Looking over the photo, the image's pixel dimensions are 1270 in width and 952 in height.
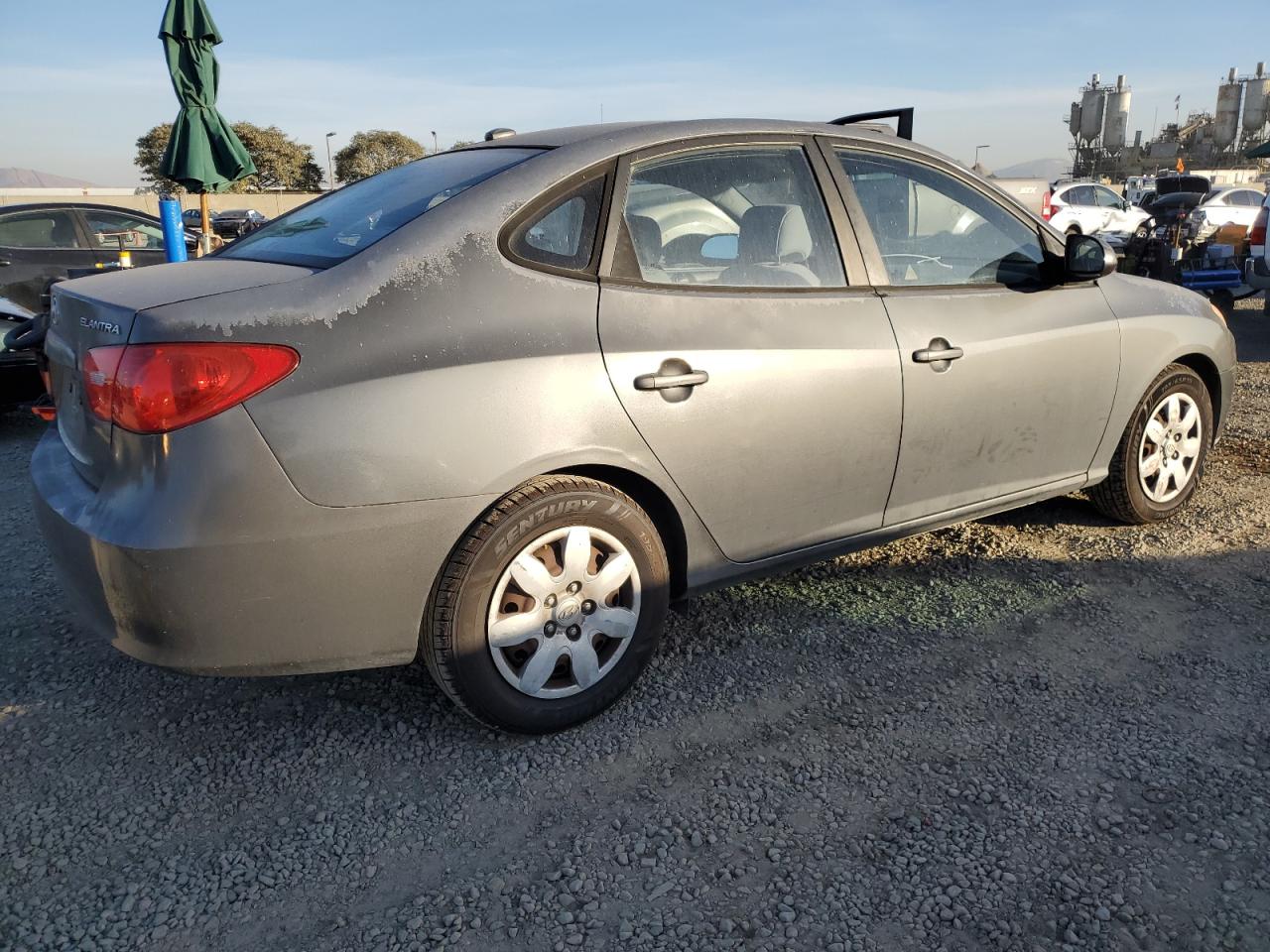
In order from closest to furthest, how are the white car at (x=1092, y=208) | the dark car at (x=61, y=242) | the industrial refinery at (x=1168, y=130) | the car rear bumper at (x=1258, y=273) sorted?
1. the dark car at (x=61, y=242)
2. the car rear bumper at (x=1258, y=273)
3. the white car at (x=1092, y=208)
4. the industrial refinery at (x=1168, y=130)

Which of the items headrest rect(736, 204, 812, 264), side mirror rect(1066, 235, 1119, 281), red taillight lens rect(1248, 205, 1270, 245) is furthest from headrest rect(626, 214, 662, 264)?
red taillight lens rect(1248, 205, 1270, 245)

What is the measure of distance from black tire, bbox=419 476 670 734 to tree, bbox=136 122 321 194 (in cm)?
6164

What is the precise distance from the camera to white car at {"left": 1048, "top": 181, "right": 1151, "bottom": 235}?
20031 millimetres

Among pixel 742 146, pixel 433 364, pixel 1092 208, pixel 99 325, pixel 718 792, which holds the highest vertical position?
pixel 742 146

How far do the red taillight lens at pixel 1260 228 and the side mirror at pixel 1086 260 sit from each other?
739 centimetres

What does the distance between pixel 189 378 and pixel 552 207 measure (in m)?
1.04

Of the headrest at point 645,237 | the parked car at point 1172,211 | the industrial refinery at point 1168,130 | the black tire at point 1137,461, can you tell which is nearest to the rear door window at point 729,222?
the headrest at point 645,237

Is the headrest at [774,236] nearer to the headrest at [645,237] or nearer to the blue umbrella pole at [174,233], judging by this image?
the headrest at [645,237]

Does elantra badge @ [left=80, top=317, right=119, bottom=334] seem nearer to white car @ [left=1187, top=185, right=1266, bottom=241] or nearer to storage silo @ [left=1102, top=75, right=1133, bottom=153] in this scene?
white car @ [left=1187, top=185, right=1266, bottom=241]

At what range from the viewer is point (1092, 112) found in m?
107

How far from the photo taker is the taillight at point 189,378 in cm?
A: 218

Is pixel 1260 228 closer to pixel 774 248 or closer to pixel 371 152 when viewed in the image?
pixel 774 248

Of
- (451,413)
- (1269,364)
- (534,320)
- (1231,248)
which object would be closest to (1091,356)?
(534,320)

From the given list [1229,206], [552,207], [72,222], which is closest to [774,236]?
[552,207]
